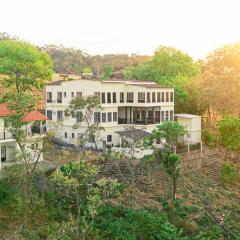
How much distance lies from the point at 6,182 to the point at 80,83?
1499cm

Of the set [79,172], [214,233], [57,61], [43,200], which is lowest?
[214,233]

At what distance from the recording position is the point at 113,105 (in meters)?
41.1

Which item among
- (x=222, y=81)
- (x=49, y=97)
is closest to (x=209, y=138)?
(x=222, y=81)

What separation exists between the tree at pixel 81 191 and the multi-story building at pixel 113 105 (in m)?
11.2

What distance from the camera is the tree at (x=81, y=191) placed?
23266mm

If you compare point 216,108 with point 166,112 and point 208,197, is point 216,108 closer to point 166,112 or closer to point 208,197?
point 166,112

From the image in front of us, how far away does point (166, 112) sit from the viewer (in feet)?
144

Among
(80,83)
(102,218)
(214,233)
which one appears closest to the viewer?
(102,218)

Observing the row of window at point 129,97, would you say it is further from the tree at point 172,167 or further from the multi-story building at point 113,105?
the tree at point 172,167

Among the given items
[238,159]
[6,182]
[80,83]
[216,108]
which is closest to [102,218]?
[6,182]

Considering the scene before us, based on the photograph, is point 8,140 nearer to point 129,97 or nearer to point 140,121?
point 129,97

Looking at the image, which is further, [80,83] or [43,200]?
[80,83]

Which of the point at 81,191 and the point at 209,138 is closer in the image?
the point at 81,191

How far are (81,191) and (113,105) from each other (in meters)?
15.1
